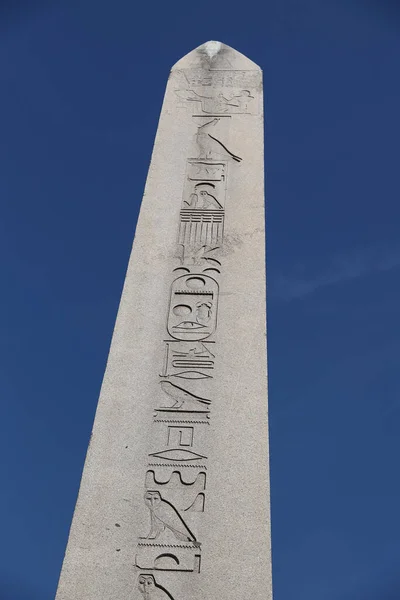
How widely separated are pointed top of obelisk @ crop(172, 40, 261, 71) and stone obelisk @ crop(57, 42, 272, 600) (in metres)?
0.96

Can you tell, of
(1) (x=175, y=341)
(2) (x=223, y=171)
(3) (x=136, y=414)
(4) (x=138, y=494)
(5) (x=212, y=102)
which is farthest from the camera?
(5) (x=212, y=102)

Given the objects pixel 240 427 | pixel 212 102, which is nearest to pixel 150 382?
pixel 240 427

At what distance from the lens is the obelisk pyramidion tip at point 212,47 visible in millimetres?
7630

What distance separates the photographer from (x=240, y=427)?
4.92 m

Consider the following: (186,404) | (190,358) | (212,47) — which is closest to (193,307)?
(190,358)

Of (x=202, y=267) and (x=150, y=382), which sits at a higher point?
(x=202, y=267)

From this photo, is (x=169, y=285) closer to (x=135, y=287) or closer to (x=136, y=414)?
(x=135, y=287)

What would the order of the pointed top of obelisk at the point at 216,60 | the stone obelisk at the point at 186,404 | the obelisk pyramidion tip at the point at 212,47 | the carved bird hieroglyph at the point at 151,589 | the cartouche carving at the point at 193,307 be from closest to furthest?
the carved bird hieroglyph at the point at 151,589 → the stone obelisk at the point at 186,404 → the cartouche carving at the point at 193,307 → the pointed top of obelisk at the point at 216,60 → the obelisk pyramidion tip at the point at 212,47

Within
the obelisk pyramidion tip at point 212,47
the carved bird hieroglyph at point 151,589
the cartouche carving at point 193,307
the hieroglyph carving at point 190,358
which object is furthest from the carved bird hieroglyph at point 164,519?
the obelisk pyramidion tip at point 212,47

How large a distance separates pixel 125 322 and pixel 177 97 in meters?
2.30

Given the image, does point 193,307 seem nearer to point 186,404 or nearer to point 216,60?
point 186,404

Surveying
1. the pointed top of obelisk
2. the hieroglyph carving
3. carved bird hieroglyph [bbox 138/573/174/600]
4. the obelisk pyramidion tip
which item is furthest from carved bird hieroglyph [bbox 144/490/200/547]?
the obelisk pyramidion tip

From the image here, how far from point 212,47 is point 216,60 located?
0.67 ft

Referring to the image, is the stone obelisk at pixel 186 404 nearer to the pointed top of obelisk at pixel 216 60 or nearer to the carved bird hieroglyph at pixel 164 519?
the carved bird hieroglyph at pixel 164 519
